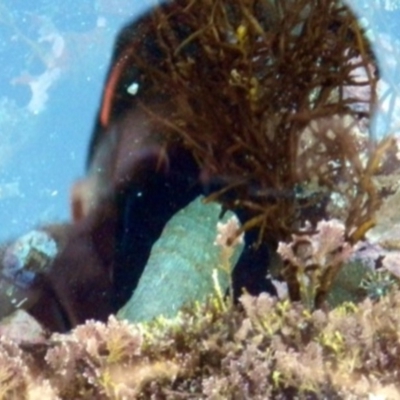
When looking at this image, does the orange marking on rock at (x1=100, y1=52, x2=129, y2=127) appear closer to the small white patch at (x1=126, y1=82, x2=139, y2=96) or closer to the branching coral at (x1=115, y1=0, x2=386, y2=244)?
the small white patch at (x1=126, y1=82, x2=139, y2=96)

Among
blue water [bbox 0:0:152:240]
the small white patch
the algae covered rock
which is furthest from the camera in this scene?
the small white patch

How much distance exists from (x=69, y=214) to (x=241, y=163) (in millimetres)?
1133

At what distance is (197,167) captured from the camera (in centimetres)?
391

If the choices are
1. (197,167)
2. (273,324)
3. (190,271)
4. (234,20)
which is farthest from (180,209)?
(273,324)

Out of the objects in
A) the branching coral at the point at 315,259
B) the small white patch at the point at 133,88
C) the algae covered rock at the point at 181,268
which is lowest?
the branching coral at the point at 315,259

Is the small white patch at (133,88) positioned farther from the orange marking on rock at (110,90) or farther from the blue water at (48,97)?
the blue water at (48,97)

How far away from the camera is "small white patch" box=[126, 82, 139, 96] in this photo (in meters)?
3.90

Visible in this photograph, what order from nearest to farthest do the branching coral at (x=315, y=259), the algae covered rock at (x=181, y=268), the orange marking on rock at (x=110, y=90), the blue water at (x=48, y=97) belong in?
the branching coral at (x=315, y=259)
the algae covered rock at (x=181, y=268)
the blue water at (x=48, y=97)
the orange marking on rock at (x=110, y=90)

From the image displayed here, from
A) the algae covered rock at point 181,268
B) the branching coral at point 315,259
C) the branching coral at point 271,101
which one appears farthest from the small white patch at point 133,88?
the branching coral at point 315,259

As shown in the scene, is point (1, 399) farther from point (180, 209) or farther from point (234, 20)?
point (234, 20)

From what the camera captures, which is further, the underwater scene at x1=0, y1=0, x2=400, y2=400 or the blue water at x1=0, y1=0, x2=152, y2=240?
the blue water at x1=0, y1=0, x2=152, y2=240

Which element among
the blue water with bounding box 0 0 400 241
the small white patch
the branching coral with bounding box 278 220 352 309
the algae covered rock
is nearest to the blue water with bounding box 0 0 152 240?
the blue water with bounding box 0 0 400 241

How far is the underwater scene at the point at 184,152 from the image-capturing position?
333 cm

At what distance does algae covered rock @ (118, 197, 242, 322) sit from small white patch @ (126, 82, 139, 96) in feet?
2.89
